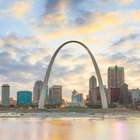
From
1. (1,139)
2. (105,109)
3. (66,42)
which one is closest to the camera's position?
(1,139)

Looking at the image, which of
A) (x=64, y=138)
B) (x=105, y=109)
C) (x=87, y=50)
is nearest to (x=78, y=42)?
(x=87, y=50)

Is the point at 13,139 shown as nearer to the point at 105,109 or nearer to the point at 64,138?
the point at 64,138

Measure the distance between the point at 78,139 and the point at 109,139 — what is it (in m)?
3.90

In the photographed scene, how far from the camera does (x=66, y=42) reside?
468ft

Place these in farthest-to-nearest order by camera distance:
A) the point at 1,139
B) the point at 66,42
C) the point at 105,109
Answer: the point at 105,109
the point at 66,42
the point at 1,139

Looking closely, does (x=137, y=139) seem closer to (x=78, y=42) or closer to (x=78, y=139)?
(x=78, y=139)

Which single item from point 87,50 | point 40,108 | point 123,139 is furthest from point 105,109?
point 123,139

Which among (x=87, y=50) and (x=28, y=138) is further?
(x=87, y=50)

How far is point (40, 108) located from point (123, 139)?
430ft

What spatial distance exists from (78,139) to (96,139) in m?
2.22

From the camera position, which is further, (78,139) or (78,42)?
(78,42)

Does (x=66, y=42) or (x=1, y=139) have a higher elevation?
(x=66, y=42)

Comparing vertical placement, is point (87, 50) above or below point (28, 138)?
above

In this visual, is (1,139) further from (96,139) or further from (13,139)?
(96,139)
